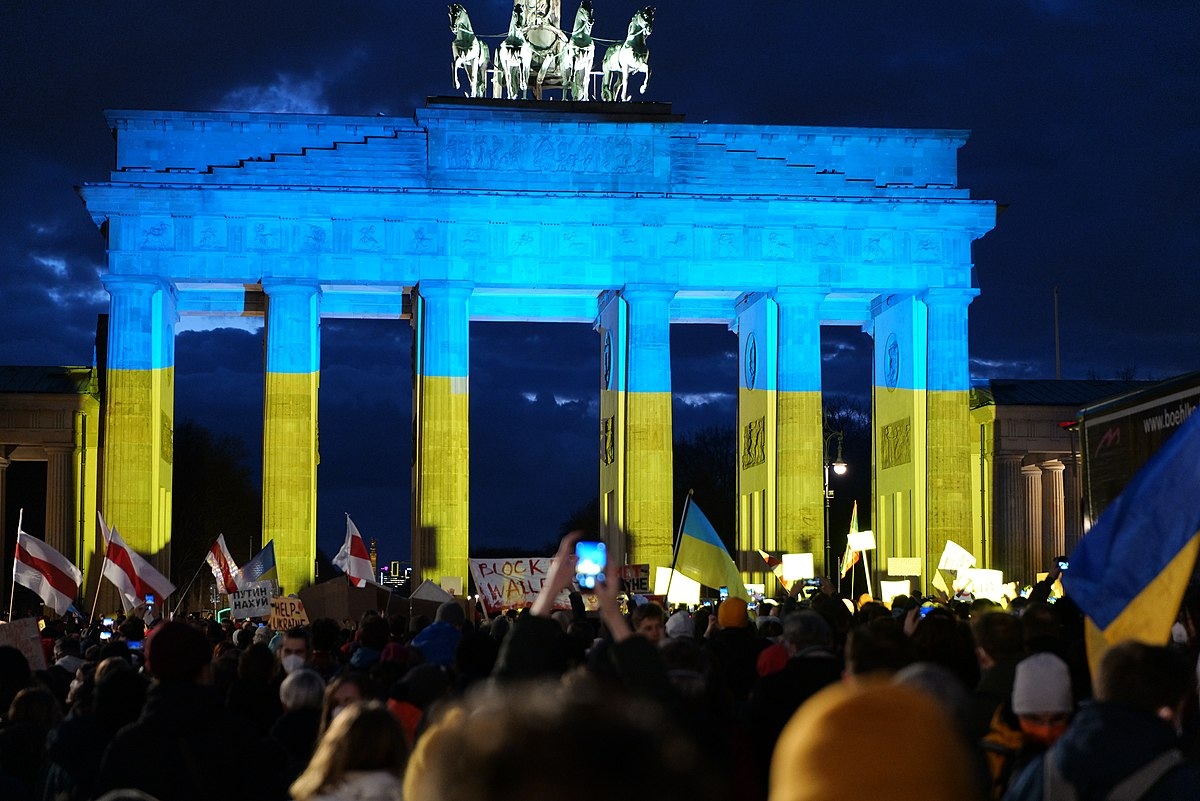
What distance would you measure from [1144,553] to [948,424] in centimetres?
6186

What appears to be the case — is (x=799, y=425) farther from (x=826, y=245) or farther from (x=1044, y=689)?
(x=1044, y=689)

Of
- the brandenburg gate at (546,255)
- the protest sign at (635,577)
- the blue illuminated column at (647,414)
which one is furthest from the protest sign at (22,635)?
the blue illuminated column at (647,414)

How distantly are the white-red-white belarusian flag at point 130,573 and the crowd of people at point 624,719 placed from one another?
741 inches

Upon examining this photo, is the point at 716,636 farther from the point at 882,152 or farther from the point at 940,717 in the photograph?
the point at 882,152

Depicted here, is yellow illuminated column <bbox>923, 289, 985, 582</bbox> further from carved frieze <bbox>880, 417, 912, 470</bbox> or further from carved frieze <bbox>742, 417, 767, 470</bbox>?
carved frieze <bbox>742, 417, 767, 470</bbox>

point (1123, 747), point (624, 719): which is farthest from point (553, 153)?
point (624, 719)

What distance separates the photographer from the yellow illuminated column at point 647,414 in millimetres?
70625

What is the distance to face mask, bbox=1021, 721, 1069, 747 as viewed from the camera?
8.79 meters

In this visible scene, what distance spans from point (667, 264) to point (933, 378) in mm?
12099

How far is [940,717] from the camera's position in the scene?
3.49m

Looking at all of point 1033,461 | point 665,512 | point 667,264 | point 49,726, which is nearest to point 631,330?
point 667,264

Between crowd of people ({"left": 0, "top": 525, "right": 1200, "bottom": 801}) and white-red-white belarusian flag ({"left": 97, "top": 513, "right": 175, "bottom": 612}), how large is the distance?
18.8 m

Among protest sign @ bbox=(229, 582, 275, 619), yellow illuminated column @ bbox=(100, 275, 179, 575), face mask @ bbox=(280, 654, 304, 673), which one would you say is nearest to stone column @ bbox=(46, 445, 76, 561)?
yellow illuminated column @ bbox=(100, 275, 179, 575)

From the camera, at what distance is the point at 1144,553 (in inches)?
400
